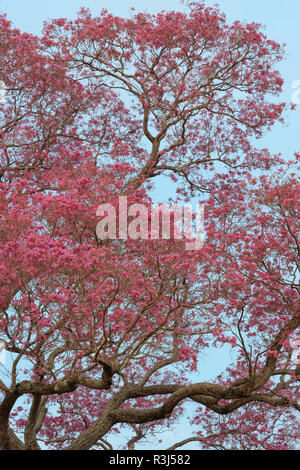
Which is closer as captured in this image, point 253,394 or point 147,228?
point 147,228

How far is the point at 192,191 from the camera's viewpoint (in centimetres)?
1440

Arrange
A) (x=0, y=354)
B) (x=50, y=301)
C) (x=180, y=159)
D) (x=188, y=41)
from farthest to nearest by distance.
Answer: (x=180, y=159), (x=188, y=41), (x=0, y=354), (x=50, y=301)

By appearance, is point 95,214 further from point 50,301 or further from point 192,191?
point 192,191

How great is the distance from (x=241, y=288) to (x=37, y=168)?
6321 mm

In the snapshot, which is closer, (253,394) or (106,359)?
(106,359)

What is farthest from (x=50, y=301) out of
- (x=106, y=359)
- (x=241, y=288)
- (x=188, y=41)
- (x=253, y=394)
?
(x=188, y=41)

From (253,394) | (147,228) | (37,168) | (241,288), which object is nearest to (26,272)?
(147,228)

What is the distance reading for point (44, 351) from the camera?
8805 millimetres

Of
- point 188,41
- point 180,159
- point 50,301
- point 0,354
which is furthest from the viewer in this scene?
point 180,159

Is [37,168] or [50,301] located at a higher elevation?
[37,168]

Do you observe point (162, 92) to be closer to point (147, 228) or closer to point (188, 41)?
point (188, 41)
